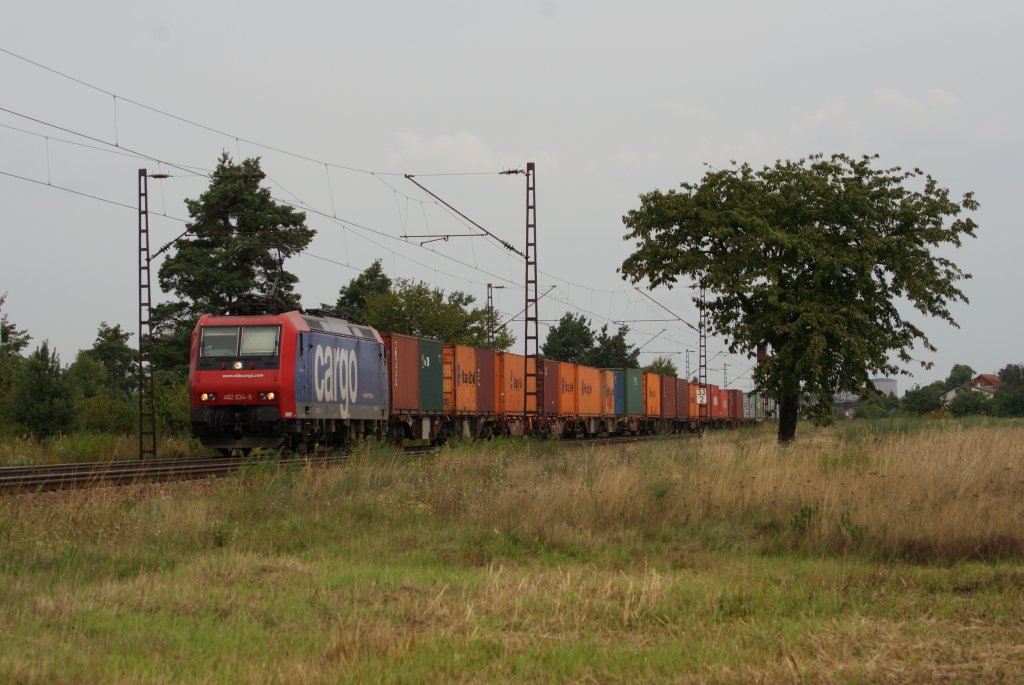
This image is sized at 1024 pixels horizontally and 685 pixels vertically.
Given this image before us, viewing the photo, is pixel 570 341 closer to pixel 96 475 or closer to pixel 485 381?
pixel 485 381

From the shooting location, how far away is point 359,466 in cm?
1770

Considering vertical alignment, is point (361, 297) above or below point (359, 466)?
above

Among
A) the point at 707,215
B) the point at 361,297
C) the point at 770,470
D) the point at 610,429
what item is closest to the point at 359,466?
the point at 770,470

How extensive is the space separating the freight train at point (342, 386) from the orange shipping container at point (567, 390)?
0.13 ft

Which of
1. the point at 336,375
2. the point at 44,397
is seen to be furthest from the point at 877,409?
the point at 336,375

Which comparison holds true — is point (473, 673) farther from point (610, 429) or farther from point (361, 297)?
point (361, 297)

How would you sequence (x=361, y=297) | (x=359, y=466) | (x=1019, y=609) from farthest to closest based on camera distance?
1. (x=361, y=297)
2. (x=359, y=466)
3. (x=1019, y=609)

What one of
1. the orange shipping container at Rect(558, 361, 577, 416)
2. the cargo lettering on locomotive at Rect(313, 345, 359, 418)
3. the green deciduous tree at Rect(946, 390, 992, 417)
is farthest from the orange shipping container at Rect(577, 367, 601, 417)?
the green deciduous tree at Rect(946, 390, 992, 417)

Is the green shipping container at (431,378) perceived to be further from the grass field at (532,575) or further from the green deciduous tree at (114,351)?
the green deciduous tree at (114,351)

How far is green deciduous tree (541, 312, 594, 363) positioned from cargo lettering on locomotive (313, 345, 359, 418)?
243 feet

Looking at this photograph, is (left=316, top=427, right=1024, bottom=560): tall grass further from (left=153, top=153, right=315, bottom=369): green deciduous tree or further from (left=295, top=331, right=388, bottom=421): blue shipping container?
(left=153, top=153, right=315, bottom=369): green deciduous tree

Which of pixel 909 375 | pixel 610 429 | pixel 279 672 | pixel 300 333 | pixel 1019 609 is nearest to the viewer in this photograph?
pixel 279 672

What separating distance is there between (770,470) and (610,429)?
38.1 metres

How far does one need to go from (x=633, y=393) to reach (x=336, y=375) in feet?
97.3
